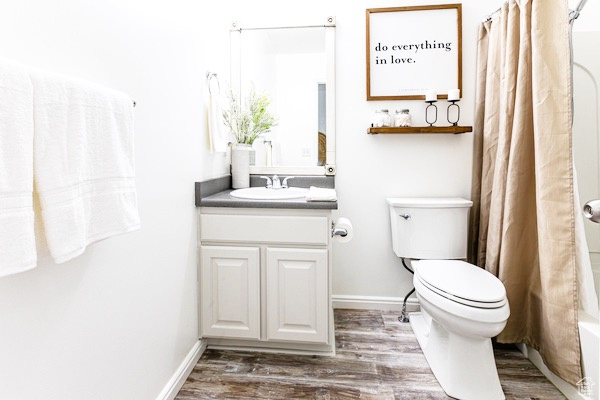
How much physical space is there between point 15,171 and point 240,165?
5.42 ft

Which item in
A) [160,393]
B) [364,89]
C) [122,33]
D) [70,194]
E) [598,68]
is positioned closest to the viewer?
[70,194]

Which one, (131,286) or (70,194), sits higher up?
(70,194)

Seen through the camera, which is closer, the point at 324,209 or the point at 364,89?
the point at 324,209

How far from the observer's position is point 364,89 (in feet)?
7.68

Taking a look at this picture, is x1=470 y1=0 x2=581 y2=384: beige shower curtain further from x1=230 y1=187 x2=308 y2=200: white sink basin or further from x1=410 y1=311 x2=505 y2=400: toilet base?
x1=230 y1=187 x2=308 y2=200: white sink basin

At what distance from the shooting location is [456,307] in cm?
149

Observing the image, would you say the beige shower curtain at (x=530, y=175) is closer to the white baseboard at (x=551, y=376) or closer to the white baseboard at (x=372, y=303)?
the white baseboard at (x=551, y=376)

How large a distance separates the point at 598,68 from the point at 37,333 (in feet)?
8.95

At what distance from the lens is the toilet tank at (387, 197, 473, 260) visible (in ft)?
6.83

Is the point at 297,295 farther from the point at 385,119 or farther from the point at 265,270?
the point at 385,119

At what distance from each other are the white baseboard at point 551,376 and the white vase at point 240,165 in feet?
5.93

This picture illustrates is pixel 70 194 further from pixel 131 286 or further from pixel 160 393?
pixel 160 393

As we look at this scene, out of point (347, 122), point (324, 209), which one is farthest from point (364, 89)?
point (324, 209)

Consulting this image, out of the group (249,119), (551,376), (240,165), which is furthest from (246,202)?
(551,376)
